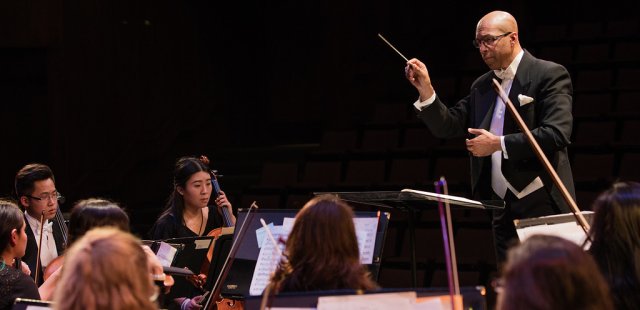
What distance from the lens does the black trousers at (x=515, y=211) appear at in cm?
304

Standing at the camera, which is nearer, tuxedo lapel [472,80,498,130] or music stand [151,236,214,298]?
tuxedo lapel [472,80,498,130]

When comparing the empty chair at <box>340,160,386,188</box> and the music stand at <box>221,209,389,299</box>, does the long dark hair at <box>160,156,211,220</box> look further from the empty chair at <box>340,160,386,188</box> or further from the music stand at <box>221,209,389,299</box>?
the empty chair at <box>340,160,386,188</box>

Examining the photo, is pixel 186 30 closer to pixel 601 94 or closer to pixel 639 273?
pixel 601 94

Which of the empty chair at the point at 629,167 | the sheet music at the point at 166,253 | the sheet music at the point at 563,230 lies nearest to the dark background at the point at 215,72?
the empty chair at the point at 629,167

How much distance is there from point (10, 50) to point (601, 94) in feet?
14.8

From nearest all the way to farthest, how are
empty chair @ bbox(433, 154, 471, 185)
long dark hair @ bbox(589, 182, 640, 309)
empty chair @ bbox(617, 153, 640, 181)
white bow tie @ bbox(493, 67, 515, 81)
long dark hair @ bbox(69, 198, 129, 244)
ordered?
long dark hair @ bbox(589, 182, 640, 309) < long dark hair @ bbox(69, 198, 129, 244) < white bow tie @ bbox(493, 67, 515, 81) < empty chair @ bbox(617, 153, 640, 181) < empty chair @ bbox(433, 154, 471, 185)

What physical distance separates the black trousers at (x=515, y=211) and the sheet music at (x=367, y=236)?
0.49 m

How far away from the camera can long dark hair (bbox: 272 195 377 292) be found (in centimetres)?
209

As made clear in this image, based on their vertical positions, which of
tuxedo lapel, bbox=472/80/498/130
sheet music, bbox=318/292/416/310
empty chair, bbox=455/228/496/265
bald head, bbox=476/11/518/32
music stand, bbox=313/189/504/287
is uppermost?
bald head, bbox=476/11/518/32

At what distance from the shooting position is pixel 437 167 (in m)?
6.12

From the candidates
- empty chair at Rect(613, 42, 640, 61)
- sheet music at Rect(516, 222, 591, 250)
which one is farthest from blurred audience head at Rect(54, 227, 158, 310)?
empty chair at Rect(613, 42, 640, 61)

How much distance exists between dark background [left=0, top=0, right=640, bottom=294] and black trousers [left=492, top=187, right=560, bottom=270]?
2.86 meters

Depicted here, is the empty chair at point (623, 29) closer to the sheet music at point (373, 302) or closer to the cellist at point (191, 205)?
the cellist at point (191, 205)

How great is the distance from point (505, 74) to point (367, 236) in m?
0.84
